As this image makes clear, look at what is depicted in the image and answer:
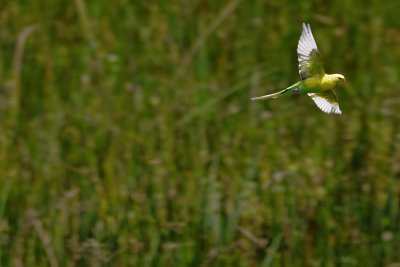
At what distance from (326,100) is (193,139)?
198 centimetres

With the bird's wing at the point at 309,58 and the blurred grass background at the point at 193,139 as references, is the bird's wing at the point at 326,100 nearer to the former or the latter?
the bird's wing at the point at 309,58

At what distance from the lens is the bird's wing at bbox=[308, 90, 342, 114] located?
1.75 ft

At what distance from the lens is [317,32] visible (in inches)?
125

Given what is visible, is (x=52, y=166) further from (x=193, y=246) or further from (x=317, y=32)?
(x=317, y=32)

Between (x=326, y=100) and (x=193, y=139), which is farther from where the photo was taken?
(x=193, y=139)

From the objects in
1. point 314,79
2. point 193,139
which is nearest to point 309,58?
point 314,79

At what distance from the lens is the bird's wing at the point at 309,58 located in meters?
0.53

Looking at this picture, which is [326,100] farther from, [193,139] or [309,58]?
[193,139]

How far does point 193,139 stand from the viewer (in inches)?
99.3

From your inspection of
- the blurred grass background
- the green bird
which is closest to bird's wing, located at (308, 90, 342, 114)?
the green bird

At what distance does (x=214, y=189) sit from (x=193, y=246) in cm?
18

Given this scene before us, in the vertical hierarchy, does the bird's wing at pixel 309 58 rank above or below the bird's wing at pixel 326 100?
above

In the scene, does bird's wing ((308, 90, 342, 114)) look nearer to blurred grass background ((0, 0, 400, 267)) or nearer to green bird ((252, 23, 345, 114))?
green bird ((252, 23, 345, 114))

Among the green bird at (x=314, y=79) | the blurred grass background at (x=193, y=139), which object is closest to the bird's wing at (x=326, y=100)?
the green bird at (x=314, y=79)
